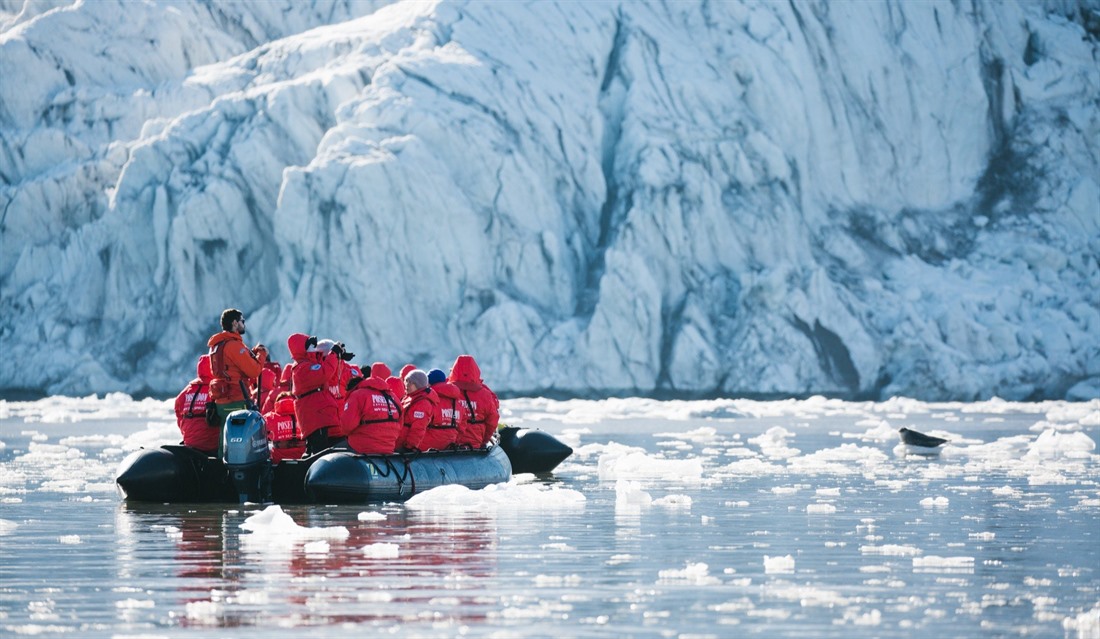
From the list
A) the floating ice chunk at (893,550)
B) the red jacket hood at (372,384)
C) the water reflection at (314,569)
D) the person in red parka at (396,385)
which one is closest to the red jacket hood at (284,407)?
the red jacket hood at (372,384)

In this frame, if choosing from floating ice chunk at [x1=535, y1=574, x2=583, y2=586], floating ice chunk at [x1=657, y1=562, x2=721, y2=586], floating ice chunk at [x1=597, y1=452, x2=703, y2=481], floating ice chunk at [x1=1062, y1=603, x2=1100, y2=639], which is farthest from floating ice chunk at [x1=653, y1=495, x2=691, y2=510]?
floating ice chunk at [x1=1062, y1=603, x2=1100, y2=639]

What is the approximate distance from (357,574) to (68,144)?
37689 millimetres

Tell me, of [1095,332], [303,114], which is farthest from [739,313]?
[303,114]

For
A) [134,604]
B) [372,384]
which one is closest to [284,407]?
[372,384]

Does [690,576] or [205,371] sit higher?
[205,371]

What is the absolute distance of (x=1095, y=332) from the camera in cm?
3944

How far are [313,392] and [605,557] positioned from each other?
5045mm

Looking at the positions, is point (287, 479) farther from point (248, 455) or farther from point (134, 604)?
point (134, 604)

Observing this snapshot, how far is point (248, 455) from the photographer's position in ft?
43.2

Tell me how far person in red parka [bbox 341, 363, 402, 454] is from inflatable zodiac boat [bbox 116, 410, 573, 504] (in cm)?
15

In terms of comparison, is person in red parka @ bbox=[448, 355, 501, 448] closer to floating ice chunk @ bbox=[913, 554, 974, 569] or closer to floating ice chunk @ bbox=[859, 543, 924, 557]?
floating ice chunk @ bbox=[859, 543, 924, 557]

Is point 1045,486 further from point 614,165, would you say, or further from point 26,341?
point 26,341

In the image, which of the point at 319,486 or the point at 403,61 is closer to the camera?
the point at 319,486

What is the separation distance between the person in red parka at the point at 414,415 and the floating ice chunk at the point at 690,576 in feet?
20.3
